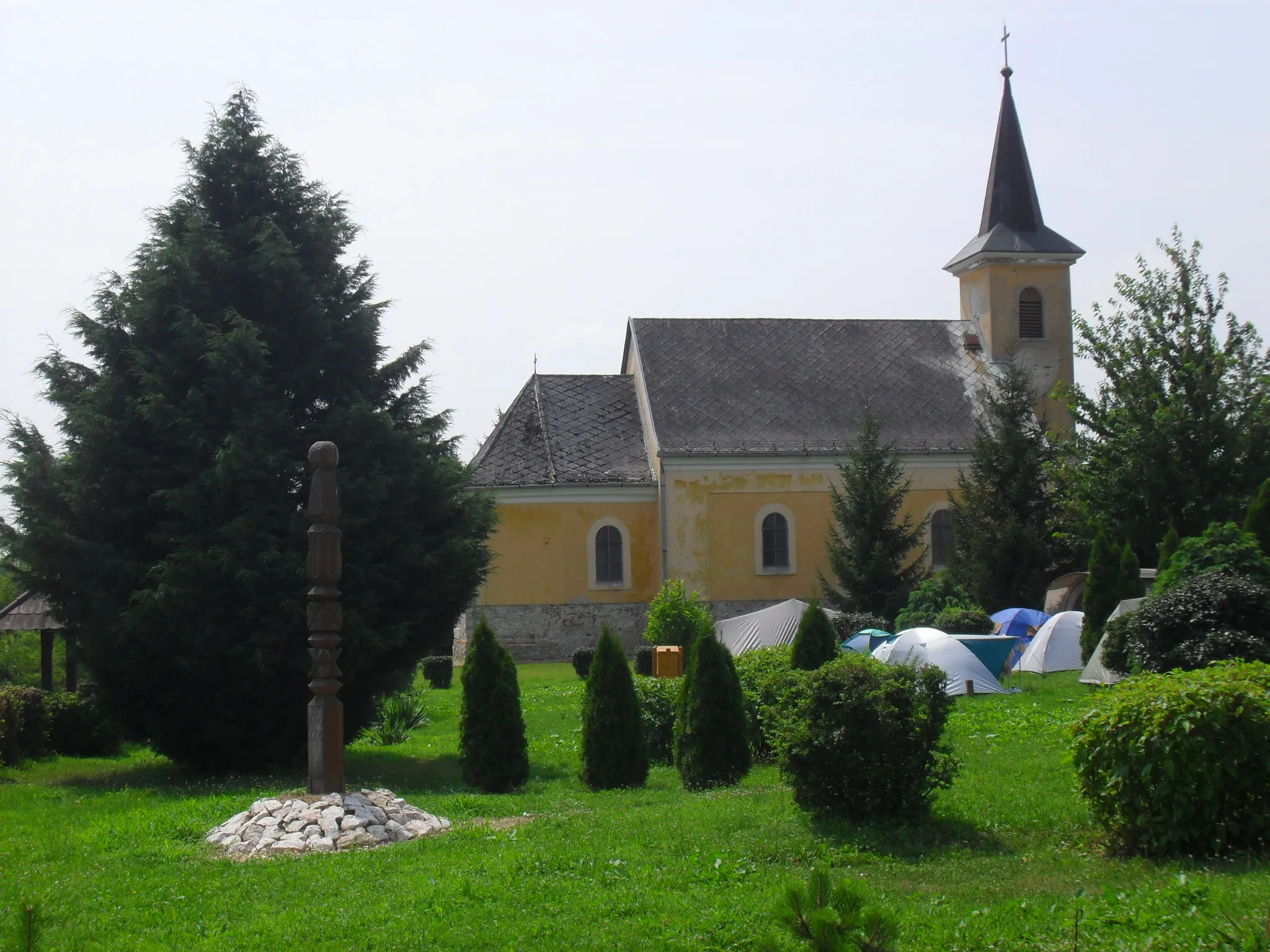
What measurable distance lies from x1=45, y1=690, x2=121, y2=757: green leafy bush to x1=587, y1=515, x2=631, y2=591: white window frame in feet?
58.0

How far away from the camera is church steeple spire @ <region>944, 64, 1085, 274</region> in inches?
1590

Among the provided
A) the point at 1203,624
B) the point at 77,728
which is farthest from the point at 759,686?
the point at 77,728

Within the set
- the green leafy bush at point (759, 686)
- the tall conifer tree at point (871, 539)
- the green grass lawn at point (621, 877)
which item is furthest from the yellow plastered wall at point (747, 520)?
the green grass lawn at point (621, 877)

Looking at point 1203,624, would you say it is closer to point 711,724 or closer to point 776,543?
point 711,724

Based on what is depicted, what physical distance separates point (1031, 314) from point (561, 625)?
732 inches

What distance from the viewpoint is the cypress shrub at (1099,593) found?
22844 millimetres

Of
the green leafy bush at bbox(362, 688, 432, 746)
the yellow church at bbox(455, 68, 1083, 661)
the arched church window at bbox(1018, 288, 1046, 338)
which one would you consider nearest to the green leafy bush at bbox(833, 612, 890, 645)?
the yellow church at bbox(455, 68, 1083, 661)

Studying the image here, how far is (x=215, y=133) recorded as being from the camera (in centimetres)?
1700

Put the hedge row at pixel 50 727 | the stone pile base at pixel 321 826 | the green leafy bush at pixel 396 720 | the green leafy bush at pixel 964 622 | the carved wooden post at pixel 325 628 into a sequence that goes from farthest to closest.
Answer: the green leafy bush at pixel 964 622 → the green leafy bush at pixel 396 720 → the hedge row at pixel 50 727 → the carved wooden post at pixel 325 628 → the stone pile base at pixel 321 826

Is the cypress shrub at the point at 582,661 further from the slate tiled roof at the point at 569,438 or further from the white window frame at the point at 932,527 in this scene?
the white window frame at the point at 932,527

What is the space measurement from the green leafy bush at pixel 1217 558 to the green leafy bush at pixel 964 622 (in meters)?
9.56

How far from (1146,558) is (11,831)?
22124 mm

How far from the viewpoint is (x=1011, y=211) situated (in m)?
41.2

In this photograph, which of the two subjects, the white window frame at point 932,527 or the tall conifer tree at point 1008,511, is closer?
the tall conifer tree at point 1008,511
